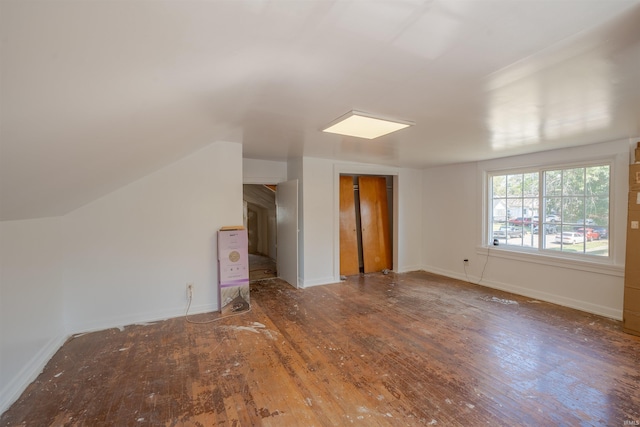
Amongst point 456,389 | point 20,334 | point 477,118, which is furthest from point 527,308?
point 20,334

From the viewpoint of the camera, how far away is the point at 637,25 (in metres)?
1.22

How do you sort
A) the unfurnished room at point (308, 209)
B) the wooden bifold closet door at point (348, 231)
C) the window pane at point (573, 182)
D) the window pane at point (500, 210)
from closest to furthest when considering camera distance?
the unfurnished room at point (308, 209)
the window pane at point (573, 182)
the window pane at point (500, 210)
the wooden bifold closet door at point (348, 231)

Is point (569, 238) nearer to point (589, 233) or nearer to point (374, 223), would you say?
point (589, 233)

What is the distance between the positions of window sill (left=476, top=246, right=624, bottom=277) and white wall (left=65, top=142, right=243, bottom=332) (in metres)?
4.11

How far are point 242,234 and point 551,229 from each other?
4.37m

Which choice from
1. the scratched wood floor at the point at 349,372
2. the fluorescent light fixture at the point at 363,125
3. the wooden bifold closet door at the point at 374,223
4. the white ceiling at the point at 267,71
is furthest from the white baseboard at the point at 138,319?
the wooden bifold closet door at the point at 374,223

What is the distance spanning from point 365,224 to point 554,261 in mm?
3044

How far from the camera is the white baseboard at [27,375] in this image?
1.92 metres

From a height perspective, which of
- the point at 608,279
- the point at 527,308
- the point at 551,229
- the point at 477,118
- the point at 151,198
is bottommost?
the point at 527,308

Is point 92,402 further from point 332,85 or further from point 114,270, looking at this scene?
point 332,85

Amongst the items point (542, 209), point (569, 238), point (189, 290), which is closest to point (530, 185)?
point (542, 209)

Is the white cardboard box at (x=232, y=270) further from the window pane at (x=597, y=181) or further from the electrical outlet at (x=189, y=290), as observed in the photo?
the window pane at (x=597, y=181)

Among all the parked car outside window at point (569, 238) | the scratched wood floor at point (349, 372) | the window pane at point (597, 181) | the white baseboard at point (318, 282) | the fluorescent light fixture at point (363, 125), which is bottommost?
the scratched wood floor at point (349, 372)

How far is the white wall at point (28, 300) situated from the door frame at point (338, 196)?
143 inches
